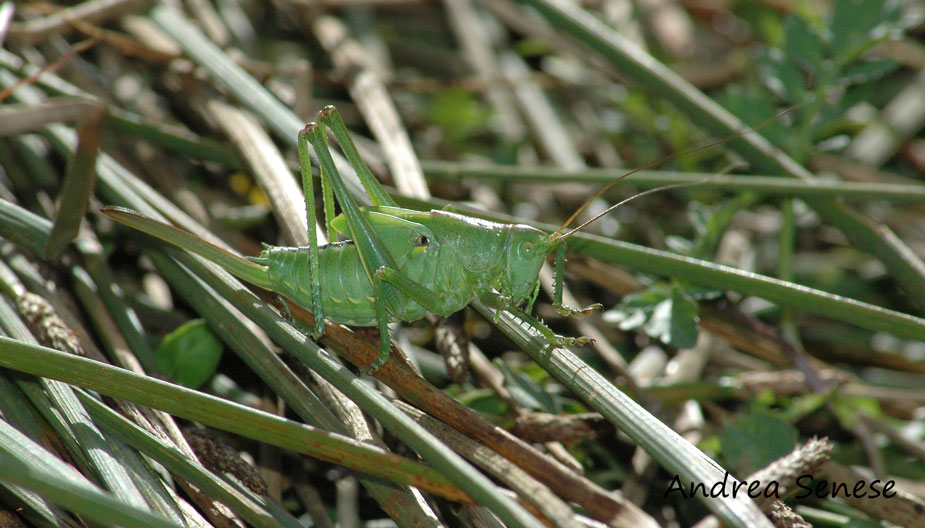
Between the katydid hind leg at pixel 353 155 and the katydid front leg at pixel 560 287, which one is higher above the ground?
the katydid hind leg at pixel 353 155

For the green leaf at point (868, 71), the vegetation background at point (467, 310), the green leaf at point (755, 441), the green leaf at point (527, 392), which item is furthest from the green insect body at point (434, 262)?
the green leaf at point (868, 71)

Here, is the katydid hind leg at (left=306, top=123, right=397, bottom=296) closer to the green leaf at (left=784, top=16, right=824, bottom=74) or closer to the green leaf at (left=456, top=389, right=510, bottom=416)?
the green leaf at (left=456, top=389, right=510, bottom=416)

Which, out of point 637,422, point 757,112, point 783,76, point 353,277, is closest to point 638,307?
point 637,422

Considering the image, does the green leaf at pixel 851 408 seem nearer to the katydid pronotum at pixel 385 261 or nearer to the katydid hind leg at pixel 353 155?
the katydid pronotum at pixel 385 261

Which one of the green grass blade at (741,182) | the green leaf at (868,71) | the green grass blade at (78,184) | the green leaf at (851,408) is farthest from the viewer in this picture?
the green leaf at (868,71)

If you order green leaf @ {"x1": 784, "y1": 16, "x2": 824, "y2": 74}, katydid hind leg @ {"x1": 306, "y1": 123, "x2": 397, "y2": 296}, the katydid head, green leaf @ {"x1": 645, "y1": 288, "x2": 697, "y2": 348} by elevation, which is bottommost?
green leaf @ {"x1": 645, "y1": 288, "x2": 697, "y2": 348}

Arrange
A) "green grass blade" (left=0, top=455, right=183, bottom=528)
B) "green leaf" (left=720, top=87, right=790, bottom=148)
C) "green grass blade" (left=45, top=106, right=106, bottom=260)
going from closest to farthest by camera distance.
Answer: "green grass blade" (left=0, top=455, right=183, bottom=528) < "green grass blade" (left=45, top=106, right=106, bottom=260) < "green leaf" (left=720, top=87, right=790, bottom=148)

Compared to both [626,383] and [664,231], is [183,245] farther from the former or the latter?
[664,231]

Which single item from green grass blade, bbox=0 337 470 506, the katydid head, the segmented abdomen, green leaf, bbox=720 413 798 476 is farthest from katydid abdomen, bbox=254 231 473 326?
green leaf, bbox=720 413 798 476
